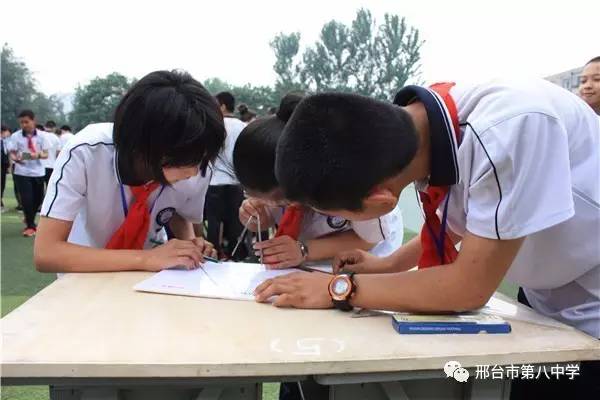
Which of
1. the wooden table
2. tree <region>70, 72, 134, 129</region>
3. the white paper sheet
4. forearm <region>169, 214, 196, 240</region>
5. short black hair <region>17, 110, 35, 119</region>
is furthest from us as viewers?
tree <region>70, 72, 134, 129</region>

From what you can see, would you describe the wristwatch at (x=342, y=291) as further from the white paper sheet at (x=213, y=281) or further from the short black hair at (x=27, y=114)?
the short black hair at (x=27, y=114)

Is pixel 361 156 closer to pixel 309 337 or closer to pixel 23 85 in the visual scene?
pixel 309 337

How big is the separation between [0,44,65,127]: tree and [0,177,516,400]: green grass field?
21702mm

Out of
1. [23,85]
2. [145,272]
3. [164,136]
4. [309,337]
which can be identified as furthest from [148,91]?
[23,85]

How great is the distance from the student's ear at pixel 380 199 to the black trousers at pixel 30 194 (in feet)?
17.3

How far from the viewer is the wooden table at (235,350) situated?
755 mm

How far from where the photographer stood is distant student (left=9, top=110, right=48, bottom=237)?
5.46 metres

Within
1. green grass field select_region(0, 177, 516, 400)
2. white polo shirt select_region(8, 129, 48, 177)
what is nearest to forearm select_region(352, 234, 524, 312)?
green grass field select_region(0, 177, 516, 400)

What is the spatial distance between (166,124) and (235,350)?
1.94 ft

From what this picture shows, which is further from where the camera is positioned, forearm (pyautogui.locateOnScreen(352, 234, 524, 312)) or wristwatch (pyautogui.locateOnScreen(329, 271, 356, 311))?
wristwatch (pyautogui.locateOnScreen(329, 271, 356, 311))

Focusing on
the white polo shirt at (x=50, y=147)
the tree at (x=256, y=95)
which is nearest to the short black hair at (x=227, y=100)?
the white polo shirt at (x=50, y=147)

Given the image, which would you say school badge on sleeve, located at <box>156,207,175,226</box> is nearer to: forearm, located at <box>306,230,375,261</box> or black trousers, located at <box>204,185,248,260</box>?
forearm, located at <box>306,230,375,261</box>

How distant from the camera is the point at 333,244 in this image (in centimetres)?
149

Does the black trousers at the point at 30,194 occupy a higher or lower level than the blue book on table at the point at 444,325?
lower
